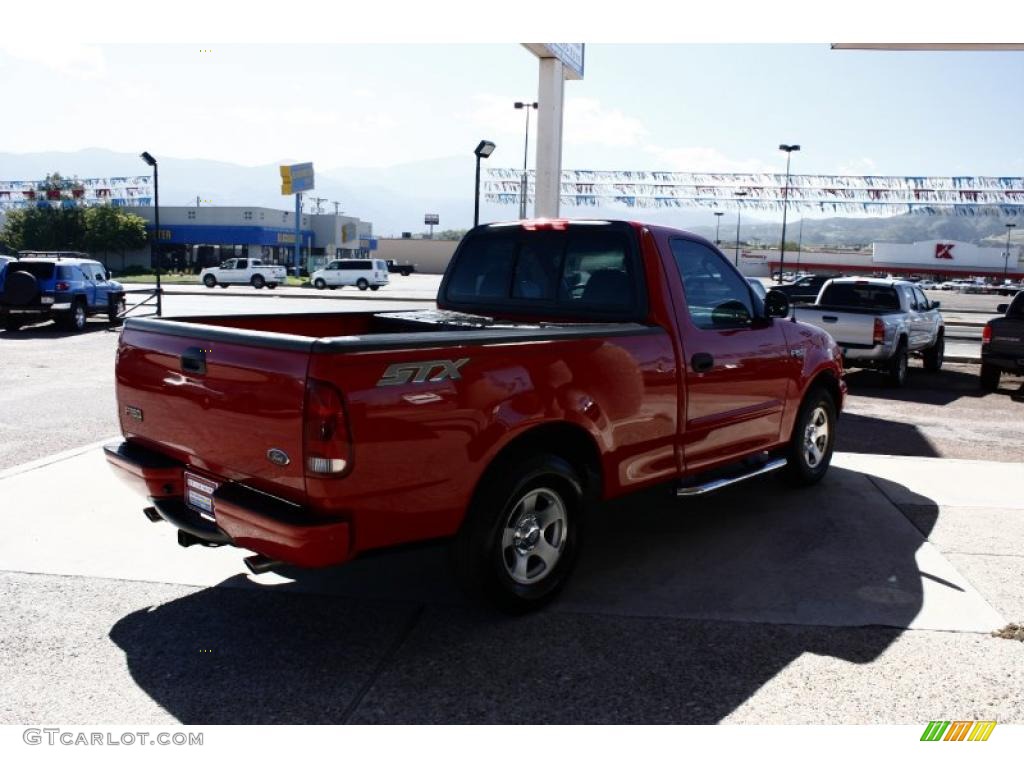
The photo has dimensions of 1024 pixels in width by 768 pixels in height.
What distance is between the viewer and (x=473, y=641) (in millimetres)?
4125

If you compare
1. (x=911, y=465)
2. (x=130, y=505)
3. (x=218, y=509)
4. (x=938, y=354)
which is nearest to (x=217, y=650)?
(x=218, y=509)

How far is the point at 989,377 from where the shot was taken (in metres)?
14.0

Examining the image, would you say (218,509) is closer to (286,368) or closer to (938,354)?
(286,368)

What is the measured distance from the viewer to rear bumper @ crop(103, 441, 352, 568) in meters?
3.48

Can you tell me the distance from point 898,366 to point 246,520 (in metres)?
12.4

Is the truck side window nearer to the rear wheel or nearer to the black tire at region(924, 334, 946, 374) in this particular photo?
the rear wheel

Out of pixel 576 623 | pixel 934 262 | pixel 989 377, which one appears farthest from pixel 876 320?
pixel 934 262

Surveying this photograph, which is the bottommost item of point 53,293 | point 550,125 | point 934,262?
point 53,293

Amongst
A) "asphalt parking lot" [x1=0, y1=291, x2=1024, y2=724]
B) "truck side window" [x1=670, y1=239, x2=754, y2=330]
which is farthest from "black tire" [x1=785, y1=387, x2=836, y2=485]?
"truck side window" [x1=670, y1=239, x2=754, y2=330]

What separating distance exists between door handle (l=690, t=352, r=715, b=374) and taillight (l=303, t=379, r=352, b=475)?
246 cm

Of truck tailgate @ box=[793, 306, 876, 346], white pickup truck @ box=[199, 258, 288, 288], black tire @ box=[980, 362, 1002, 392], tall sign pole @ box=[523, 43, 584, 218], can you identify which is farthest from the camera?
white pickup truck @ box=[199, 258, 288, 288]

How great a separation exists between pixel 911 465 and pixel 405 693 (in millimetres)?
6073

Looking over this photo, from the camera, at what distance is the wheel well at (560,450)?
4.13 m

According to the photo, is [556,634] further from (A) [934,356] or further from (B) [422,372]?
(A) [934,356]
